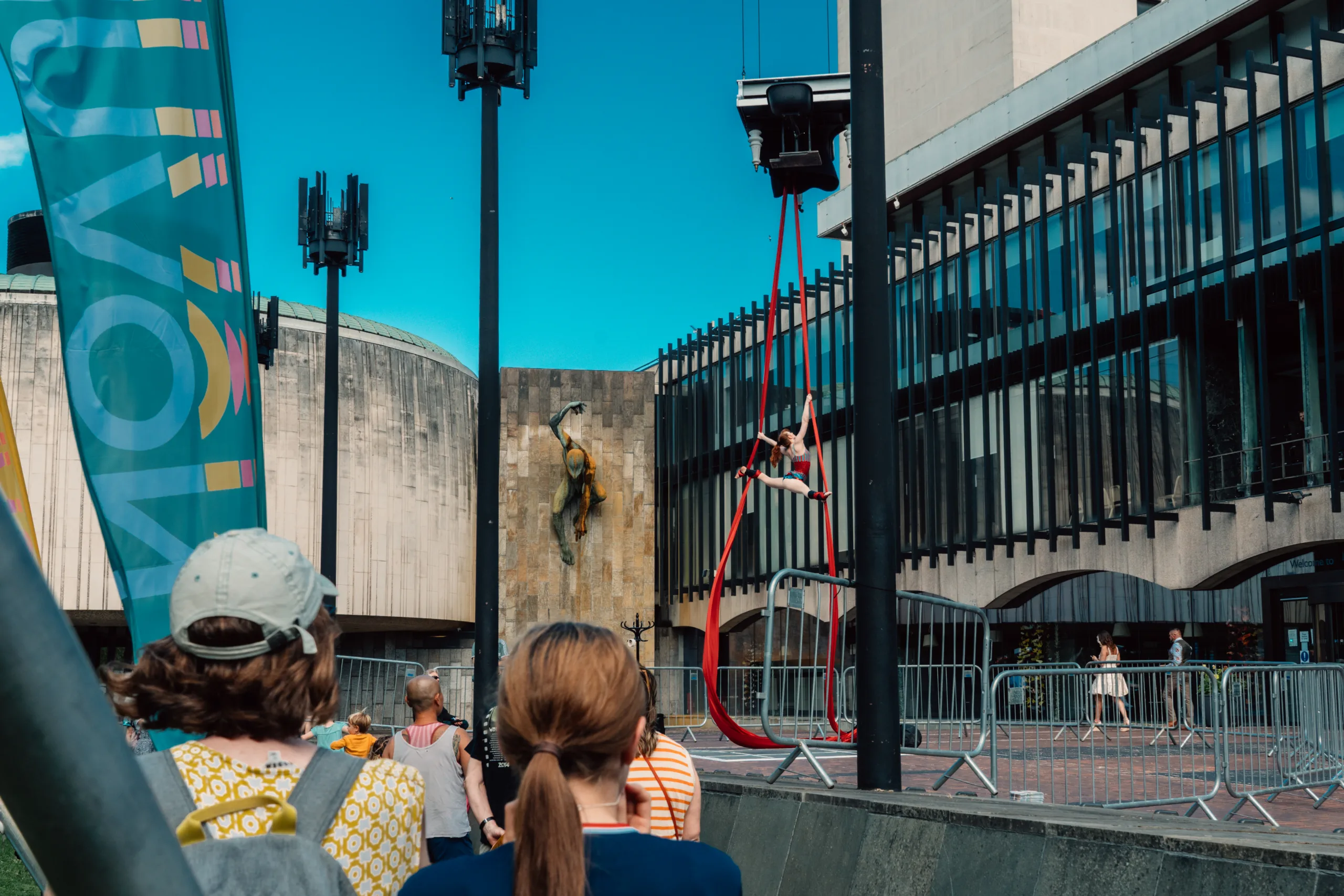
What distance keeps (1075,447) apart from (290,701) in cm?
2841

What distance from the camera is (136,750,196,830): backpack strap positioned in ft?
7.45

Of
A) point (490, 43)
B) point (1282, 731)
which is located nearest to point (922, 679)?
point (1282, 731)

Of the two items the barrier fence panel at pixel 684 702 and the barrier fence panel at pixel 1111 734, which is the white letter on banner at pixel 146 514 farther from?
the barrier fence panel at pixel 684 702

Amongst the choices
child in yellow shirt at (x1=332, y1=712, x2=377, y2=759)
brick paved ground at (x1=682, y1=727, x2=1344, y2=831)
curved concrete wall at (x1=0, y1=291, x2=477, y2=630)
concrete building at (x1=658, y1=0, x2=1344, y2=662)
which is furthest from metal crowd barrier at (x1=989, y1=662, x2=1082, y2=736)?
curved concrete wall at (x1=0, y1=291, x2=477, y2=630)

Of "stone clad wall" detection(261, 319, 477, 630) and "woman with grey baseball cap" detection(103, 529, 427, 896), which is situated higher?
"stone clad wall" detection(261, 319, 477, 630)

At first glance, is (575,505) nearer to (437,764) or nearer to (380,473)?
(380,473)

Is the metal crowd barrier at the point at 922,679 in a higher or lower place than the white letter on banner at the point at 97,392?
lower

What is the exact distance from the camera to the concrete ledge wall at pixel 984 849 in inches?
193

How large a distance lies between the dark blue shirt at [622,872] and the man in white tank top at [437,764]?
5.98 metres

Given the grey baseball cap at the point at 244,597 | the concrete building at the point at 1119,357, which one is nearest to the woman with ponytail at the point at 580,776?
the grey baseball cap at the point at 244,597

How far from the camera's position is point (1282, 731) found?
11.4 metres

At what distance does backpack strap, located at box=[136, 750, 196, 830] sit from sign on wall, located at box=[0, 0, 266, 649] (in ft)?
8.03

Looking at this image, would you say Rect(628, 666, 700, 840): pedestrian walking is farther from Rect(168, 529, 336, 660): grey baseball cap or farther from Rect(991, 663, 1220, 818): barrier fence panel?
Rect(991, 663, 1220, 818): barrier fence panel

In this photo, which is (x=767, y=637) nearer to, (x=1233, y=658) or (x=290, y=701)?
(x=290, y=701)
